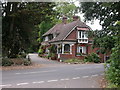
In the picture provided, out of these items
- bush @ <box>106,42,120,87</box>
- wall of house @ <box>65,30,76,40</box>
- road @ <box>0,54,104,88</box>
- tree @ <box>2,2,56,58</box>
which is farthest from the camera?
wall of house @ <box>65,30,76,40</box>

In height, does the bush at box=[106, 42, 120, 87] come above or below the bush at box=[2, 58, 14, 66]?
above

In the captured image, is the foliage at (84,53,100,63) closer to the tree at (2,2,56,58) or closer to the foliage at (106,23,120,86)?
the tree at (2,2,56,58)

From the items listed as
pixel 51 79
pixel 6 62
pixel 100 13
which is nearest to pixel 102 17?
pixel 100 13

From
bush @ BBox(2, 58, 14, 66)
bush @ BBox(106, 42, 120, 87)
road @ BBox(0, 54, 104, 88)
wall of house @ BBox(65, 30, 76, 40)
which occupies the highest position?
wall of house @ BBox(65, 30, 76, 40)

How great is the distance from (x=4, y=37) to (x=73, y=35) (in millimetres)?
14993

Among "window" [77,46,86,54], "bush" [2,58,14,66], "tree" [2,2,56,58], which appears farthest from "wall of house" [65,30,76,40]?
"bush" [2,58,14,66]

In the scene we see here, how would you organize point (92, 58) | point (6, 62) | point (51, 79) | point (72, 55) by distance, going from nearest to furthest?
point (51, 79) → point (6, 62) → point (92, 58) → point (72, 55)

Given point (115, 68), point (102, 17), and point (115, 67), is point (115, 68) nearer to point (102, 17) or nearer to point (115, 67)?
point (115, 67)

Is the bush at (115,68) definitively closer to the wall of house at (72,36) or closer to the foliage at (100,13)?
the foliage at (100,13)

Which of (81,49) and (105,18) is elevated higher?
(105,18)

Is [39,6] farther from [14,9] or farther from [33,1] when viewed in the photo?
[14,9]

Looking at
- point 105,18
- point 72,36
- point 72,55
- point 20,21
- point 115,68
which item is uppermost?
point 20,21

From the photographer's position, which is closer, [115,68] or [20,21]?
[115,68]

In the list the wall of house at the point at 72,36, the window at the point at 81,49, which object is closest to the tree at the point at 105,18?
the wall of house at the point at 72,36
